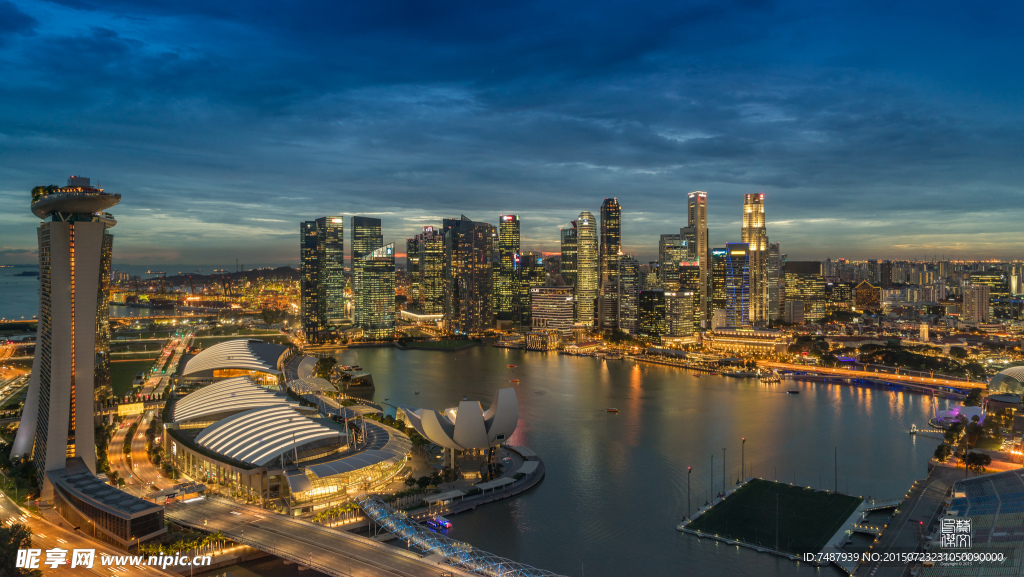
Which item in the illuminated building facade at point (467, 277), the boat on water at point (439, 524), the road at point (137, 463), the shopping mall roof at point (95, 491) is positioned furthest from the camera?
the illuminated building facade at point (467, 277)

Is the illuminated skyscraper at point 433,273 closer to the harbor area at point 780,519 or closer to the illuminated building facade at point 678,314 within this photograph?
the illuminated building facade at point 678,314

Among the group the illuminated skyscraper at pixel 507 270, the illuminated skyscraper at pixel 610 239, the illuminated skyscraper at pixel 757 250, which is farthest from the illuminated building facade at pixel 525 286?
the illuminated skyscraper at pixel 757 250

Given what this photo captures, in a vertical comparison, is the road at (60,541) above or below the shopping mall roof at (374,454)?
below

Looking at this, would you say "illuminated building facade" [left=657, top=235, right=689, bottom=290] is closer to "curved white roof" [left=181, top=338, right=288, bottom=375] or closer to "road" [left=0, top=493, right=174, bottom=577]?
"curved white roof" [left=181, top=338, right=288, bottom=375]

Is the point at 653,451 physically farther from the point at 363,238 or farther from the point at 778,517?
the point at 363,238

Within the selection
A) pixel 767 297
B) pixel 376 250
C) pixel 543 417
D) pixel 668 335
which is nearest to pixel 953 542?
pixel 543 417

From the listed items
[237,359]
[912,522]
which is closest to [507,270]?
[237,359]

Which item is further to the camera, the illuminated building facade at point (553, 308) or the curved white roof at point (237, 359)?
the illuminated building facade at point (553, 308)

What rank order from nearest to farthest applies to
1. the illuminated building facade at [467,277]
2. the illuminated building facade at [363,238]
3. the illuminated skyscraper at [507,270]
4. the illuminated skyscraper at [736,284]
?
the illuminated skyscraper at [736,284]
the illuminated building facade at [363,238]
the illuminated building facade at [467,277]
the illuminated skyscraper at [507,270]

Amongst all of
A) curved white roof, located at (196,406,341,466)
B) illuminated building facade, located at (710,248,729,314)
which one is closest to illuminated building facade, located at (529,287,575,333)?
illuminated building facade, located at (710,248,729,314)
